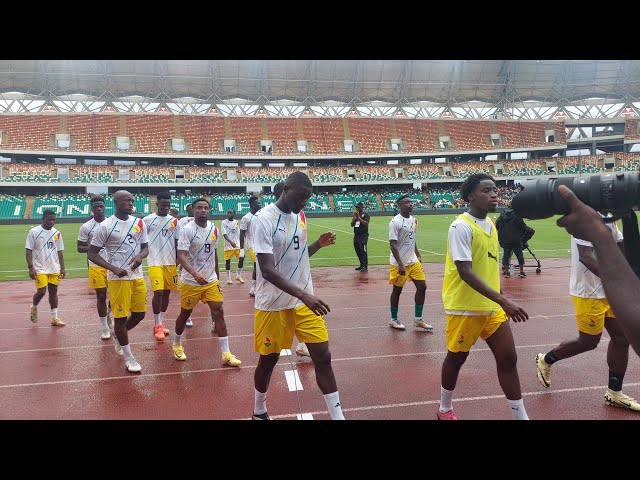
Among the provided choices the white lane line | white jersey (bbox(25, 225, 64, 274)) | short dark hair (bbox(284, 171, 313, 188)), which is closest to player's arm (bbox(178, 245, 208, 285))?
the white lane line

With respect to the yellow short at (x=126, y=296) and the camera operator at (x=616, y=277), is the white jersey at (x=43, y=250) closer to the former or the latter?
the yellow short at (x=126, y=296)

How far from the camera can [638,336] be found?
158 centimetres

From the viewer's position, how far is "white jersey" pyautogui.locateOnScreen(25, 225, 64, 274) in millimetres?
7812

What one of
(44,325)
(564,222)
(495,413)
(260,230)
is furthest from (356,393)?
(44,325)

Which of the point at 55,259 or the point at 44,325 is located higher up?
the point at 55,259

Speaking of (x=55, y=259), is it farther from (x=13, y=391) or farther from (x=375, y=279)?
(x=375, y=279)

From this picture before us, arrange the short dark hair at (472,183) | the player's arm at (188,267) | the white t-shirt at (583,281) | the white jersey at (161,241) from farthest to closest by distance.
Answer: the white jersey at (161,241) → the player's arm at (188,267) → the white t-shirt at (583,281) → the short dark hair at (472,183)

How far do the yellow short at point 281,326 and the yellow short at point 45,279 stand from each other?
237 inches

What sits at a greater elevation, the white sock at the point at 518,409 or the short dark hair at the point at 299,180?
the short dark hair at the point at 299,180

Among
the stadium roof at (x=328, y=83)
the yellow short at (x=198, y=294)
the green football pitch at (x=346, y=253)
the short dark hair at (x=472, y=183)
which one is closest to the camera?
the short dark hair at (x=472, y=183)

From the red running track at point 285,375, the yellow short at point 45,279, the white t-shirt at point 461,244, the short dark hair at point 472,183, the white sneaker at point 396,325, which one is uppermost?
the short dark hair at point 472,183

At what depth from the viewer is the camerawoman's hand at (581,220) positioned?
171cm

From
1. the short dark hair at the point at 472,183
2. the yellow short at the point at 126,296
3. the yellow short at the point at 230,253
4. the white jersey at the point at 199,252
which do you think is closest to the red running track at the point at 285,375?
the yellow short at the point at 126,296

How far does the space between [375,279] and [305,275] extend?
27.3 ft
